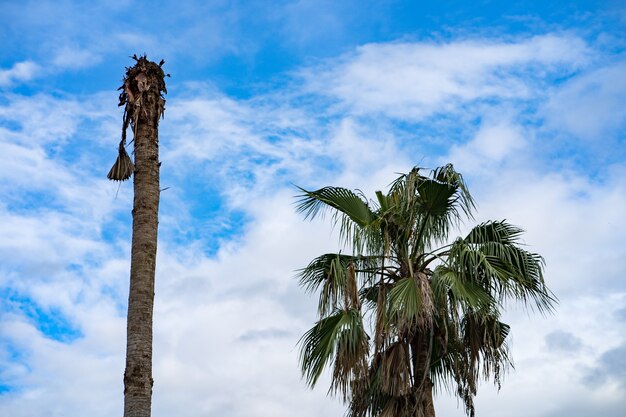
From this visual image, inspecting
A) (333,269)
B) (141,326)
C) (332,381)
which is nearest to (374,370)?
(332,381)

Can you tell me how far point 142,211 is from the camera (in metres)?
12.1

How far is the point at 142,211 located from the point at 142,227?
23 centimetres

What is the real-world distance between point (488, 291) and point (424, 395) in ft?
6.58

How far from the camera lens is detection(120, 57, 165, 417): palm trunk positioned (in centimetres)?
1110

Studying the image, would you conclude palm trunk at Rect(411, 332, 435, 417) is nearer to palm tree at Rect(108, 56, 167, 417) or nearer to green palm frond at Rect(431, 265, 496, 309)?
green palm frond at Rect(431, 265, 496, 309)

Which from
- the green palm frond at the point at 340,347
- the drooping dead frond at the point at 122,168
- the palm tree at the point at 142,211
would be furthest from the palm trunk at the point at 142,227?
the green palm frond at the point at 340,347

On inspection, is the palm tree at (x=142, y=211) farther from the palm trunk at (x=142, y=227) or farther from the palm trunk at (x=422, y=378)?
the palm trunk at (x=422, y=378)

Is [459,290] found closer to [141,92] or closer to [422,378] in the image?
[422,378]

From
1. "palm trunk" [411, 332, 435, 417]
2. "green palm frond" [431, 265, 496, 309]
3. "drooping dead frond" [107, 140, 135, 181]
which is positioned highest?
"drooping dead frond" [107, 140, 135, 181]

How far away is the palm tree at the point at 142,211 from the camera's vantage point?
11116 mm

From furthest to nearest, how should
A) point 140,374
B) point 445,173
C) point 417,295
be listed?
point 445,173, point 417,295, point 140,374

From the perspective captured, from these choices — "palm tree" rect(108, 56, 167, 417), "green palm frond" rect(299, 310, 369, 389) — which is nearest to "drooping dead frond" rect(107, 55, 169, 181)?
"palm tree" rect(108, 56, 167, 417)

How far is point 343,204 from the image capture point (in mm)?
16547

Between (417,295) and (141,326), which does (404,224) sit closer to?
(417,295)
